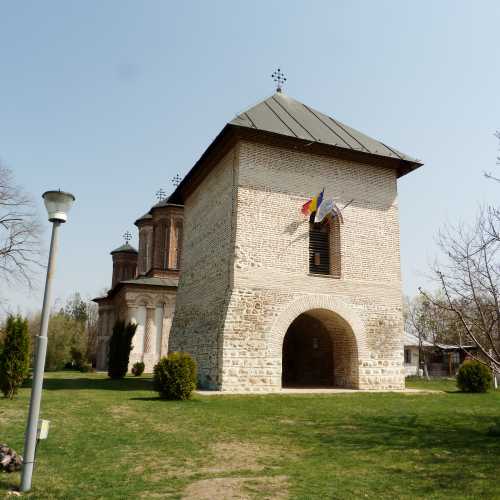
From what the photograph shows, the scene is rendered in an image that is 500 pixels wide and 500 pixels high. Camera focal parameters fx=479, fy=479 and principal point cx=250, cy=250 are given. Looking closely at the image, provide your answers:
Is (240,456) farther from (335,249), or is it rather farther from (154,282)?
(154,282)

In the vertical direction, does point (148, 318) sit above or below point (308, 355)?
above

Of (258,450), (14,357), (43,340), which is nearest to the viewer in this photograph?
(43,340)

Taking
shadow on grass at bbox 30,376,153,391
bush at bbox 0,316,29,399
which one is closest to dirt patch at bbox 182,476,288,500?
bush at bbox 0,316,29,399

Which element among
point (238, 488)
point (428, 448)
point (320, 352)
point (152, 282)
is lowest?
point (238, 488)

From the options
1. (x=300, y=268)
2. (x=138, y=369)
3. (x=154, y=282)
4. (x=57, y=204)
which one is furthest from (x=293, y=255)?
(x=154, y=282)

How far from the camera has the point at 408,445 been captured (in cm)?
662

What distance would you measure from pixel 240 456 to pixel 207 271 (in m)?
10.1

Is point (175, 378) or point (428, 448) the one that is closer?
point (428, 448)

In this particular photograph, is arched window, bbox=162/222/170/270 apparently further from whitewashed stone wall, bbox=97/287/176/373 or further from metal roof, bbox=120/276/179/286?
whitewashed stone wall, bbox=97/287/176/373

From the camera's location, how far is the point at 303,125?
50.6 ft

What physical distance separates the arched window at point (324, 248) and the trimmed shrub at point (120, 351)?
1067 cm

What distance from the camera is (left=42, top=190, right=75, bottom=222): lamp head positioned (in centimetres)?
504

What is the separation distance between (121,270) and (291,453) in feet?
113

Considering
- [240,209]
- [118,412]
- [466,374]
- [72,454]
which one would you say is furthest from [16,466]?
[466,374]
